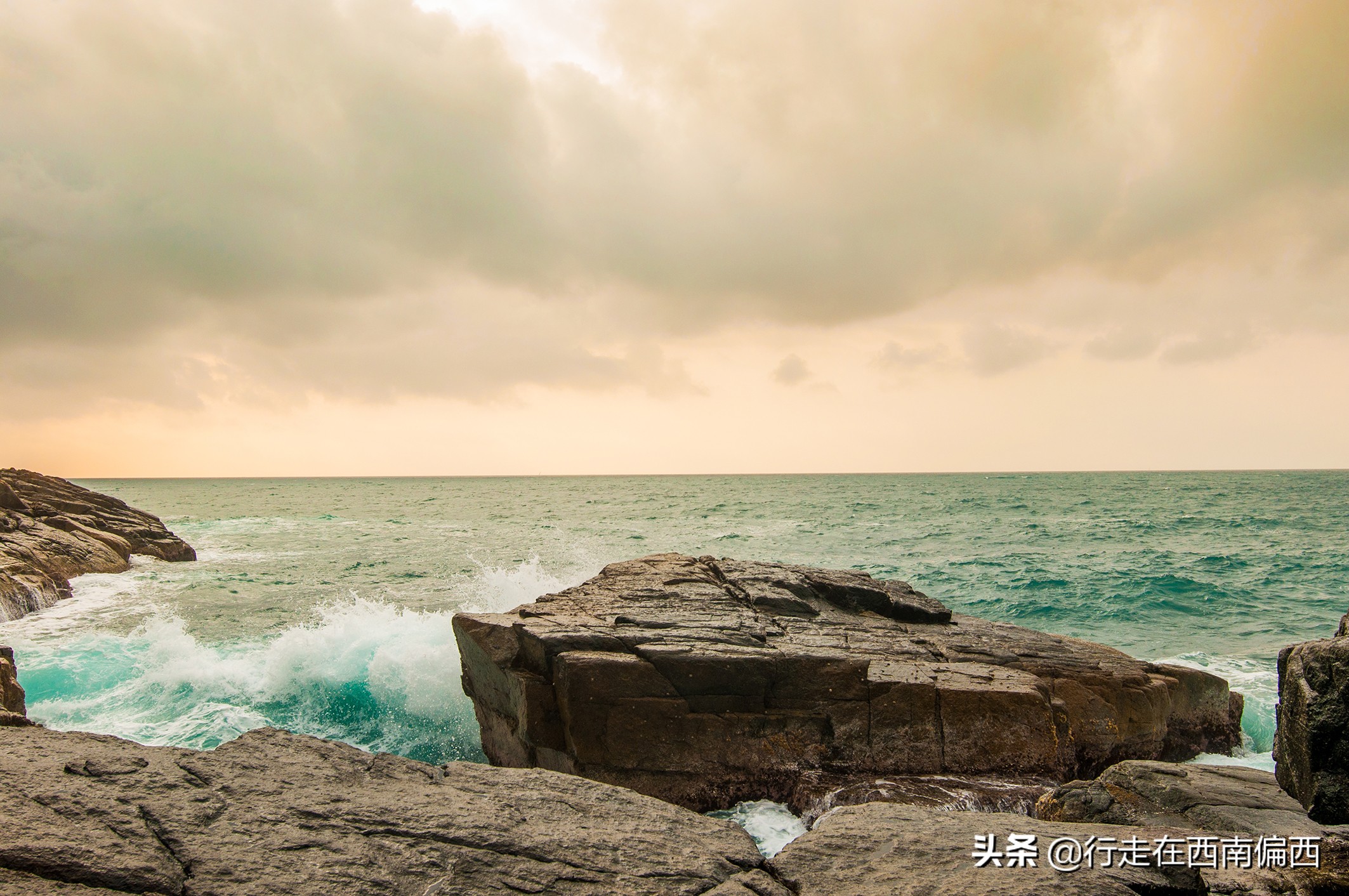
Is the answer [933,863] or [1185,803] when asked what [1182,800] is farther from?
[933,863]

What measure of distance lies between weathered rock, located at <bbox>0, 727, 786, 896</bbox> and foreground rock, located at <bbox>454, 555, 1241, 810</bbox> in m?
2.95

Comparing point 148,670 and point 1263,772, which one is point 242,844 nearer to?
point 1263,772

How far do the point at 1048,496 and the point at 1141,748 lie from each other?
72206 mm

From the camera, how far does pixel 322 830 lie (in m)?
4.14

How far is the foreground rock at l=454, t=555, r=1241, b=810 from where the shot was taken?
26.0 ft

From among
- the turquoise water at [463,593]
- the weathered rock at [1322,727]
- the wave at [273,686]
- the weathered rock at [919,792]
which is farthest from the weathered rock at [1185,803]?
the wave at [273,686]

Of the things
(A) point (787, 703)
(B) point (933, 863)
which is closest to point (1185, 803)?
(B) point (933, 863)

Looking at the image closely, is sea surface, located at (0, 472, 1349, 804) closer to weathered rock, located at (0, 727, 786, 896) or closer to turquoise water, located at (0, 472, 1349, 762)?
turquoise water, located at (0, 472, 1349, 762)

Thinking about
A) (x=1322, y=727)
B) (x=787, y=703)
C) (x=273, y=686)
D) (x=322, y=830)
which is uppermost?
(x=1322, y=727)

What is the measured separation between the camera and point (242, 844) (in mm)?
3885

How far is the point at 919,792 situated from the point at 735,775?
2034mm

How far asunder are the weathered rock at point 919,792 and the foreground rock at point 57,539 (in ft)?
63.8

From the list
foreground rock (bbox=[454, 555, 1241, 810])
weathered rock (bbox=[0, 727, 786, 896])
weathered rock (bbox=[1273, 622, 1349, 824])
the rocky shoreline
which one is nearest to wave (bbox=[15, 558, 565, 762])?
the rocky shoreline

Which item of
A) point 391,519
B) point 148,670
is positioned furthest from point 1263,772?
point 391,519
